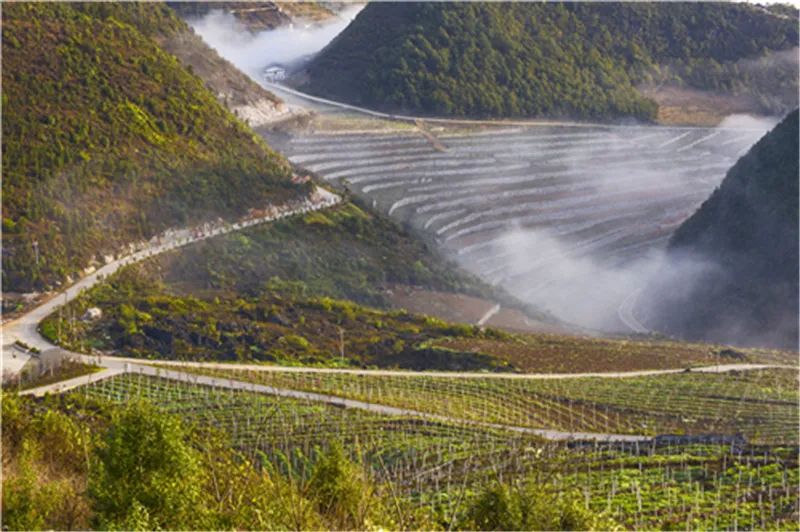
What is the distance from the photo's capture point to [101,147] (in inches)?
2559

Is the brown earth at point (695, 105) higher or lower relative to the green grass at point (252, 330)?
higher

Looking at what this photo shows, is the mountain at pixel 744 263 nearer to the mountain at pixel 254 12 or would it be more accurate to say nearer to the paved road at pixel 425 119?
the paved road at pixel 425 119

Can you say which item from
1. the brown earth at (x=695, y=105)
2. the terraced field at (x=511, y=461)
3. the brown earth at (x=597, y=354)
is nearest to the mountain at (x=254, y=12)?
the brown earth at (x=695, y=105)

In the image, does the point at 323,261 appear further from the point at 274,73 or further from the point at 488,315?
the point at 274,73

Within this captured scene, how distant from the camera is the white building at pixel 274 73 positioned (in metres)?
118

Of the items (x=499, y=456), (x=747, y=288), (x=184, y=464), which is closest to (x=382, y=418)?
(x=499, y=456)

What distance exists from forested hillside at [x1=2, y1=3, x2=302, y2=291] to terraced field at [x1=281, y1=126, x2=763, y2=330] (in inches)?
446

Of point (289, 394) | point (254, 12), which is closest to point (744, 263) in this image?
point (289, 394)

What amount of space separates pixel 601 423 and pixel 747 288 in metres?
25.6

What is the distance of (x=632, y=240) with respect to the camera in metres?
90.1

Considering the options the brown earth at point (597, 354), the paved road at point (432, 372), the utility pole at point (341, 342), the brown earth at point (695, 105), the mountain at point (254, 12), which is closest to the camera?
the paved road at point (432, 372)

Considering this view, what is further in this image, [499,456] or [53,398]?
[53,398]

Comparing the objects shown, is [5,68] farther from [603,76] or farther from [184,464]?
[603,76]

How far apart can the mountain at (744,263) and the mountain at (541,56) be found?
3608 cm
